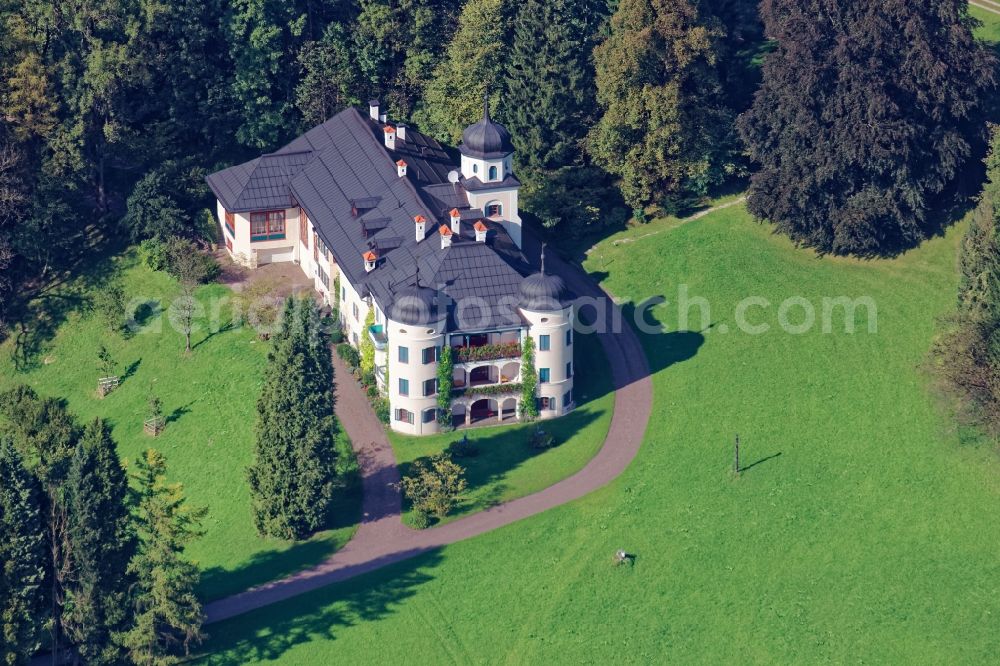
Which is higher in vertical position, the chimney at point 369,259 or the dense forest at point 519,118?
the dense forest at point 519,118

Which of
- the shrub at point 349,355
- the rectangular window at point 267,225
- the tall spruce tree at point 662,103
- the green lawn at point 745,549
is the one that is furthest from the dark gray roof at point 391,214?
the green lawn at point 745,549

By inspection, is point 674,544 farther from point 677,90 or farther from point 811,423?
point 677,90

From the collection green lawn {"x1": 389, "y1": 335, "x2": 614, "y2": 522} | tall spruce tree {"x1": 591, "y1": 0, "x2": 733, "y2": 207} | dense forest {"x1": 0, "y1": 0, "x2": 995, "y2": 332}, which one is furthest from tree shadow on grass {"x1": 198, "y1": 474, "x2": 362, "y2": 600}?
tall spruce tree {"x1": 591, "y1": 0, "x2": 733, "y2": 207}

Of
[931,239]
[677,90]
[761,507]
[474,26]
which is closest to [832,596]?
[761,507]

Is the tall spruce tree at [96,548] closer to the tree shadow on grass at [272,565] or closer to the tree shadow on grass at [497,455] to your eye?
the tree shadow on grass at [272,565]

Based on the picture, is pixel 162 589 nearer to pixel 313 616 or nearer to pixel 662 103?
pixel 313 616

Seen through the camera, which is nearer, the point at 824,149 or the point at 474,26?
the point at 824,149

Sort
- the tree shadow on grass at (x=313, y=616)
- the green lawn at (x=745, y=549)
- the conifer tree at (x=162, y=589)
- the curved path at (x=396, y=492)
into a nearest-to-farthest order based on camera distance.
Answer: the conifer tree at (x=162, y=589)
the green lawn at (x=745, y=549)
the tree shadow on grass at (x=313, y=616)
the curved path at (x=396, y=492)
